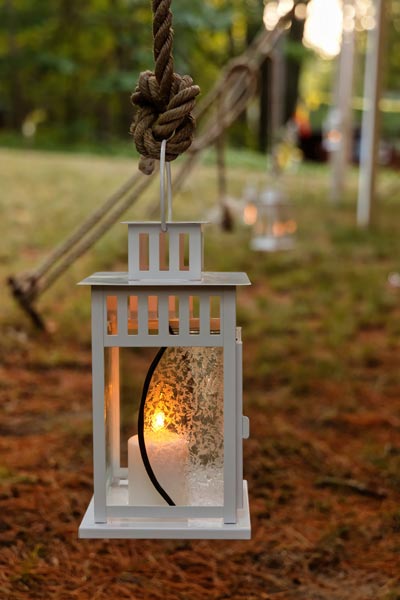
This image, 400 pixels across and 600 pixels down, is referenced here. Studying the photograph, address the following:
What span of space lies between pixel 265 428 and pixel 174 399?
5.09 feet

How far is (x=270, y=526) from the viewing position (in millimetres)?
1849

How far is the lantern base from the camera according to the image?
98 centimetres

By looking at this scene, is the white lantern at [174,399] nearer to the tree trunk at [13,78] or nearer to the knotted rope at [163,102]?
the knotted rope at [163,102]

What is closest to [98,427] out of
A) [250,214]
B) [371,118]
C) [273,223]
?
[273,223]

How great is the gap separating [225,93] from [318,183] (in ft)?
14.5

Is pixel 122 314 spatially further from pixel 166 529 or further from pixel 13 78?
pixel 13 78

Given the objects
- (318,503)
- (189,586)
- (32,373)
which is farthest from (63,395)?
(189,586)

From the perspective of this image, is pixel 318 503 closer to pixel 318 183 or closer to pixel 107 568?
pixel 107 568

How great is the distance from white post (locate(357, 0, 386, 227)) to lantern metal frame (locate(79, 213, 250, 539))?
4.31 meters

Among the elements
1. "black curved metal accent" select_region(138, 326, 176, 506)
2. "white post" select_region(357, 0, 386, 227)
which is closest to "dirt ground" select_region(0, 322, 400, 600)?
"black curved metal accent" select_region(138, 326, 176, 506)

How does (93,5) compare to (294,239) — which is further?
(93,5)

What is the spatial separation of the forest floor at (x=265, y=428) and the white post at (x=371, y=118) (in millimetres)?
195

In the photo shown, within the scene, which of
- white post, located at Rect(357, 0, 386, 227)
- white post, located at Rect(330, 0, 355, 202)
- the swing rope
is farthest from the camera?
white post, located at Rect(330, 0, 355, 202)

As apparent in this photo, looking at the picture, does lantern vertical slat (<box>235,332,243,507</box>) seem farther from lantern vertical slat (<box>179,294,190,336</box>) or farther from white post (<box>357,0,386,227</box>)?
white post (<box>357,0,386,227</box>)
